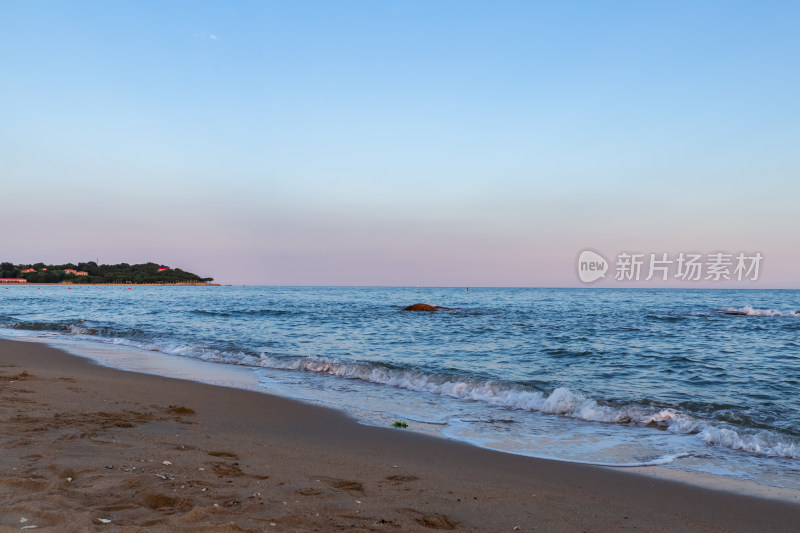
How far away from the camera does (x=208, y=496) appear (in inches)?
158

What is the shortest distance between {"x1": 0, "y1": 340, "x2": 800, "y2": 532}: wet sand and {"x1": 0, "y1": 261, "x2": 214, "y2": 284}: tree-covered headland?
16720cm

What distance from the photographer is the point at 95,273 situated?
15950 cm

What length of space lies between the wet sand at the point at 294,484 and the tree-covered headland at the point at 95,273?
16720 cm

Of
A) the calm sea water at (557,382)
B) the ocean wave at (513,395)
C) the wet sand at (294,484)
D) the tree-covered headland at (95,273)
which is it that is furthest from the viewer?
the tree-covered headland at (95,273)

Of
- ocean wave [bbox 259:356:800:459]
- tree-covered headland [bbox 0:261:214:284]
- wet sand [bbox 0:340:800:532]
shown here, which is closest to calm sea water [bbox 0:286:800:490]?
ocean wave [bbox 259:356:800:459]

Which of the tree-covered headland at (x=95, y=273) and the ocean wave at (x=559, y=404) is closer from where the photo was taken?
the ocean wave at (x=559, y=404)

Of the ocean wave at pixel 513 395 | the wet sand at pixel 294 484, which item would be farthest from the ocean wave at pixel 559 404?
the wet sand at pixel 294 484

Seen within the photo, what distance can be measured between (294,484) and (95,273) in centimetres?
18240

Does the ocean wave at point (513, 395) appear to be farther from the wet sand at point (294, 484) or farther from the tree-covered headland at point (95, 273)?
the tree-covered headland at point (95, 273)

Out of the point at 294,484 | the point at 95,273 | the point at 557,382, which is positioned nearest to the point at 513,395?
the point at 557,382

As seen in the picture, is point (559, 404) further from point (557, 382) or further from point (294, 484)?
Answer: point (294, 484)

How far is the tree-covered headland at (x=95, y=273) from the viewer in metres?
145

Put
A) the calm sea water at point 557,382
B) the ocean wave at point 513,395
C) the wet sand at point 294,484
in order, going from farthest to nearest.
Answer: the ocean wave at point 513,395
the calm sea water at point 557,382
the wet sand at point 294,484

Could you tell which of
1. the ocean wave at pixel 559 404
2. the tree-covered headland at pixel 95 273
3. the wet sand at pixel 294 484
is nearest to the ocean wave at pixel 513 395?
the ocean wave at pixel 559 404
